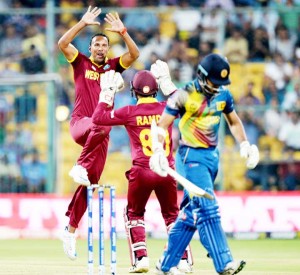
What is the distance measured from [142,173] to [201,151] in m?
1.48

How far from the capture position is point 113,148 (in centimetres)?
1712

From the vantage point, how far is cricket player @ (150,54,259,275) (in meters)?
9.00

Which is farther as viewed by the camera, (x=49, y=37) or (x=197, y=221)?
(x=49, y=37)

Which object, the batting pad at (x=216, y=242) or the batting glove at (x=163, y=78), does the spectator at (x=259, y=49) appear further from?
the batting pad at (x=216, y=242)

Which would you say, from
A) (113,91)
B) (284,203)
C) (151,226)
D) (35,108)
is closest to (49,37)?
(35,108)

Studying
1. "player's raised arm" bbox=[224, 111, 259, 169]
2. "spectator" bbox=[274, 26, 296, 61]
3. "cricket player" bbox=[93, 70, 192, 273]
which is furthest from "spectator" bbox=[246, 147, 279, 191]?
"player's raised arm" bbox=[224, 111, 259, 169]

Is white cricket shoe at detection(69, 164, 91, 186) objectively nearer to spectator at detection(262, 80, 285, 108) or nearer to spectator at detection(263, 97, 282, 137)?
spectator at detection(263, 97, 282, 137)

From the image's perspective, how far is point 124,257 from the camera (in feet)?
43.9

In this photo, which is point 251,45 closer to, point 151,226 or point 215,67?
point 151,226

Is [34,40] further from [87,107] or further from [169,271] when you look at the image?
[169,271]

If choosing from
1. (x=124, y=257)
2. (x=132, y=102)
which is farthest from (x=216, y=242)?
(x=132, y=102)

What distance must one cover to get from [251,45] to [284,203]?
355cm

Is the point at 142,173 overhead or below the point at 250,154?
below

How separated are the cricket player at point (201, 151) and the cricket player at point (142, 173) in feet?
3.70
